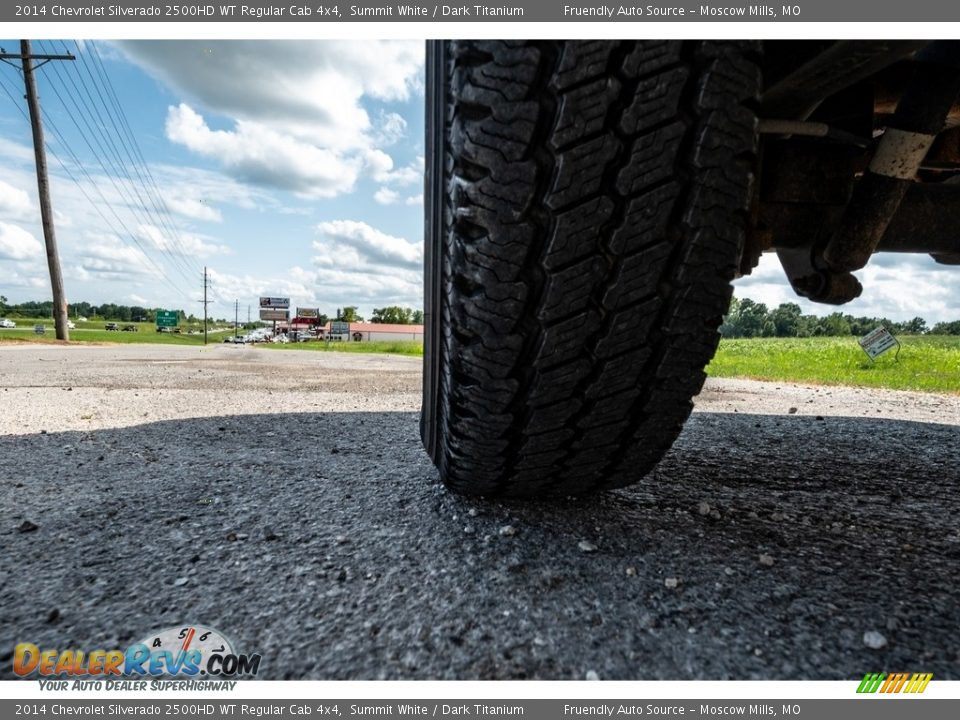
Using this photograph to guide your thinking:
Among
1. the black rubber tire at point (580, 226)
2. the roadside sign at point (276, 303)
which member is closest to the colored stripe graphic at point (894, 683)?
the black rubber tire at point (580, 226)

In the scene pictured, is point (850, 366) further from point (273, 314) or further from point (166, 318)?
point (273, 314)

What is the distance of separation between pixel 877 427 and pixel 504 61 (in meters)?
2.68

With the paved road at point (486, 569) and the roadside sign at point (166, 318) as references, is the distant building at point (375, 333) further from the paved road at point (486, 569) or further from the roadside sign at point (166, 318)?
the paved road at point (486, 569)

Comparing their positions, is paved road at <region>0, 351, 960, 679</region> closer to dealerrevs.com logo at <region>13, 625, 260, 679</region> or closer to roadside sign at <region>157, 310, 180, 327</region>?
dealerrevs.com logo at <region>13, 625, 260, 679</region>

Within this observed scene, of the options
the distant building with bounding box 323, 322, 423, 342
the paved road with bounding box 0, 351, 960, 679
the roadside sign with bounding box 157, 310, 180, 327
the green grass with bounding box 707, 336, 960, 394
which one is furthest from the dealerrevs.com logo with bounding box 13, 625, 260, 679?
the roadside sign with bounding box 157, 310, 180, 327

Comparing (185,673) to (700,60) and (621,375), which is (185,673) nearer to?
(621,375)

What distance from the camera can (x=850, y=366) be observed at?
6934 mm

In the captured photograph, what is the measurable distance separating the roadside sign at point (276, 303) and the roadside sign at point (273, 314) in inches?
23.5

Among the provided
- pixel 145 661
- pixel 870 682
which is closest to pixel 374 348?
pixel 145 661

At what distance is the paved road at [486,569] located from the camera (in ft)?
2.25

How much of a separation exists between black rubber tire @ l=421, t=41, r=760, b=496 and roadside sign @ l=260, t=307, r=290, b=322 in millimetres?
66627

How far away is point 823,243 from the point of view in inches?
46.3

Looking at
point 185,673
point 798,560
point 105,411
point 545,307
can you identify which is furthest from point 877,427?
point 105,411
